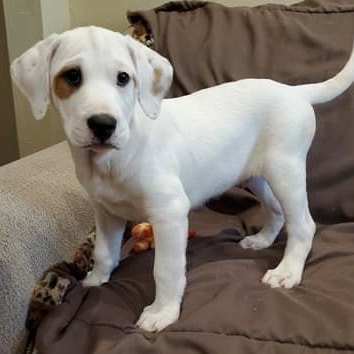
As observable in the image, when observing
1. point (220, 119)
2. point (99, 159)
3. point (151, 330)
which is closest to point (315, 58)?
point (220, 119)

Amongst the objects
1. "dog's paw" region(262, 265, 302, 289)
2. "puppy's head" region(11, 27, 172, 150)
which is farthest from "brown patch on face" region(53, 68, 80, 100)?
"dog's paw" region(262, 265, 302, 289)

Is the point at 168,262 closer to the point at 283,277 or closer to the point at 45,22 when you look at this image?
the point at 283,277

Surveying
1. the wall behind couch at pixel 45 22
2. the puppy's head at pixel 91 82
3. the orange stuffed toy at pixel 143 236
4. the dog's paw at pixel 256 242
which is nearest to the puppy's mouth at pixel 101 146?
the puppy's head at pixel 91 82

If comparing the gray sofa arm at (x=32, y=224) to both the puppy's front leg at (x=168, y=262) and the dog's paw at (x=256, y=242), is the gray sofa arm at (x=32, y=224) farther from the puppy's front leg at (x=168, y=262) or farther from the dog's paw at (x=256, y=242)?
the dog's paw at (x=256, y=242)

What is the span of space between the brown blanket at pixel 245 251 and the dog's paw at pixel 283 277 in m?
0.02

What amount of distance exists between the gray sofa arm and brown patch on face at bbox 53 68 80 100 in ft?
0.80

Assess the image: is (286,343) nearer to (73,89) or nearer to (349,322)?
(349,322)

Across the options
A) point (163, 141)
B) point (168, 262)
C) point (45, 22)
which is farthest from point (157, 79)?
point (45, 22)

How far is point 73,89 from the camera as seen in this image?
3.16ft

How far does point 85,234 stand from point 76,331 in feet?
1.03

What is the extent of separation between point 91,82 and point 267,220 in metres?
0.58

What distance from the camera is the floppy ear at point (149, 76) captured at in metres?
1.01

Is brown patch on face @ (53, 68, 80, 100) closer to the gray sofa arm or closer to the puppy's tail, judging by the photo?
the gray sofa arm

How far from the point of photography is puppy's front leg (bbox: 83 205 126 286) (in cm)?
120
